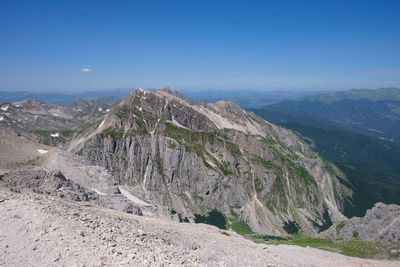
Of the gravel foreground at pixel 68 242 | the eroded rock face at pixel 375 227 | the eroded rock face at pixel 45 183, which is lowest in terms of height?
the eroded rock face at pixel 375 227

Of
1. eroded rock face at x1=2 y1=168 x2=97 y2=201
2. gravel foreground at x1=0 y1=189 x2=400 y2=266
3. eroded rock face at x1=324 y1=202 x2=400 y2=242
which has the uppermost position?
gravel foreground at x1=0 y1=189 x2=400 y2=266

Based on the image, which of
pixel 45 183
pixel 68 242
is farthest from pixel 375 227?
pixel 45 183

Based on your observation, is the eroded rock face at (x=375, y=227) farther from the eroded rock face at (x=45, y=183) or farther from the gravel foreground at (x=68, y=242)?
the eroded rock face at (x=45, y=183)

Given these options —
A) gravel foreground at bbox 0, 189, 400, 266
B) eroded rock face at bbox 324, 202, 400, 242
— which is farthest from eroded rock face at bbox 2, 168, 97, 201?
eroded rock face at bbox 324, 202, 400, 242

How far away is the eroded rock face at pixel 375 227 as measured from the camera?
107 meters

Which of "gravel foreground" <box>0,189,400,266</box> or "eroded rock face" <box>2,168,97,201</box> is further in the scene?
"eroded rock face" <box>2,168,97,201</box>

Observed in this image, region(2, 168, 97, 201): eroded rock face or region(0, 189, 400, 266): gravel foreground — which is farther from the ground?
region(0, 189, 400, 266): gravel foreground

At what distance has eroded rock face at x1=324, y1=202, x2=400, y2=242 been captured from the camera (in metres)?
107

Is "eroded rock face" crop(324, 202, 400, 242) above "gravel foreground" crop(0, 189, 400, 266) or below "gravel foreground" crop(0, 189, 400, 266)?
below

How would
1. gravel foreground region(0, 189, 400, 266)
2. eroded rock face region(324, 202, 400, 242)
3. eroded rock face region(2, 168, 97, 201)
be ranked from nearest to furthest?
1. gravel foreground region(0, 189, 400, 266)
2. eroded rock face region(2, 168, 97, 201)
3. eroded rock face region(324, 202, 400, 242)

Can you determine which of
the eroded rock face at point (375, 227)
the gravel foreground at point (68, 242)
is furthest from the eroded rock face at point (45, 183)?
the eroded rock face at point (375, 227)

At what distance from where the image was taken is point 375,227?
11400cm

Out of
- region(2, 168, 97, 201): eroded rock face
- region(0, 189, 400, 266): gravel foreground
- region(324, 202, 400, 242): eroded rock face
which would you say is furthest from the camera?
region(324, 202, 400, 242): eroded rock face

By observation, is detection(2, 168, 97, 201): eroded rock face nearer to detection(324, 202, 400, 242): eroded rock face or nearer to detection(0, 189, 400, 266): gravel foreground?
detection(0, 189, 400, 266): gravel foreground
